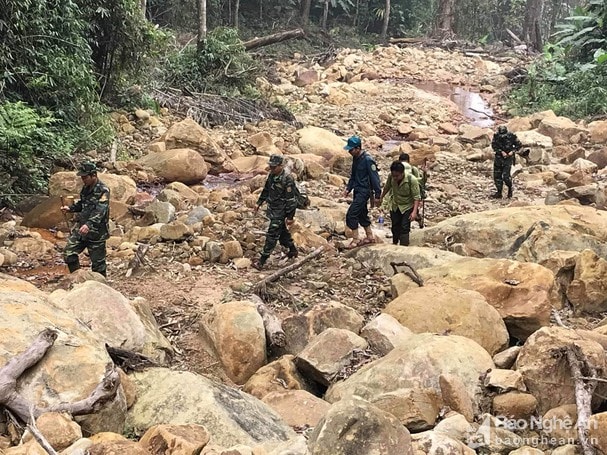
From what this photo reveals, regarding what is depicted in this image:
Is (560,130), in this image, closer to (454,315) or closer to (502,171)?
(502,171)

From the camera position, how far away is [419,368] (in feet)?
13.9

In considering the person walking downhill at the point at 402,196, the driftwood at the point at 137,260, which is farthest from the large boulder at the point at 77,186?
the person walking downhill at the point at 402,196

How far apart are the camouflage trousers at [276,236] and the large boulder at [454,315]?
212 centimetres

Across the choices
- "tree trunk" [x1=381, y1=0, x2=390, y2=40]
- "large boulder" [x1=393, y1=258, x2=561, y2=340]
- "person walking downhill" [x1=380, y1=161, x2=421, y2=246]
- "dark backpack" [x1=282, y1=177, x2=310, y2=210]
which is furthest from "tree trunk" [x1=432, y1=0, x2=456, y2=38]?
"large boulder" [x1=393, y1=258, x2=561, y2=340]

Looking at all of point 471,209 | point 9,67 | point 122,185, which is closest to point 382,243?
point 471,209

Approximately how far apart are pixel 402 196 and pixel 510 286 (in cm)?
215

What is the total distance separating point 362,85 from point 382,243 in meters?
14.9

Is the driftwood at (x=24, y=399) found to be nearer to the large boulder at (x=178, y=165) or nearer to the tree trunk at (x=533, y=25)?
the large boulder at (x=178, y=165)

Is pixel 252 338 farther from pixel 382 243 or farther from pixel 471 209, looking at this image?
pixel 471 209

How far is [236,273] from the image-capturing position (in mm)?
7410

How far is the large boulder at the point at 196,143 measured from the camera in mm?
12742

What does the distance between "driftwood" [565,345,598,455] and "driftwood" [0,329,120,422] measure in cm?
260

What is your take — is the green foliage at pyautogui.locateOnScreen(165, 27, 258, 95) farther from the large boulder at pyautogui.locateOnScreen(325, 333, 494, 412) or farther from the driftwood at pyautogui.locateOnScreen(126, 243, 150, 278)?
the large boulder at pyautogui.locateOnScreen(325, 333, 494, 412)

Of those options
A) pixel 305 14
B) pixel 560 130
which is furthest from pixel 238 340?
pixel 305 14
